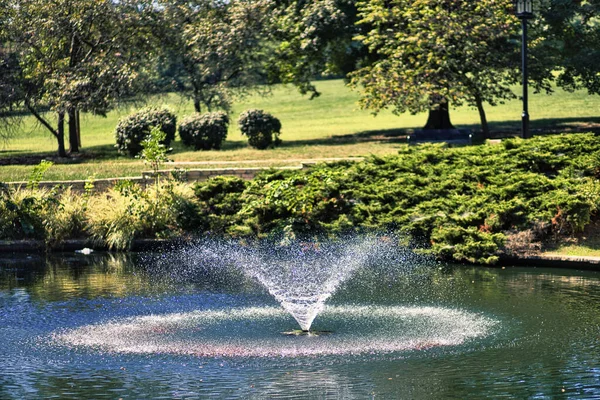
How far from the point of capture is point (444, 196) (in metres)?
20.6

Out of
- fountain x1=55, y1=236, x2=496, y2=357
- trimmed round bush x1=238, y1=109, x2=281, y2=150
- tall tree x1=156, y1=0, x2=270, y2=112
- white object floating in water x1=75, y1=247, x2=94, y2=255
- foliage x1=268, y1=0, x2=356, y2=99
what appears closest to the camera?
fountain x1=55, y1=236, x2=496, y2=357

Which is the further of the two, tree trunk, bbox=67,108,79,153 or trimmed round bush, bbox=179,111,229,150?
tree trunk, bbox=67,108,79,153

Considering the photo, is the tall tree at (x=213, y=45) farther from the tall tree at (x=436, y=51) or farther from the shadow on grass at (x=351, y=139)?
the tall tree at (x=436, y=51)

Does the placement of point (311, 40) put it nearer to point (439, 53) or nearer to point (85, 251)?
point (439, 53)

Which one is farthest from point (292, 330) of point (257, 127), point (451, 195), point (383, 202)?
point (257, 127)

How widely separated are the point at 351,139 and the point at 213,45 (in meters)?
6.01

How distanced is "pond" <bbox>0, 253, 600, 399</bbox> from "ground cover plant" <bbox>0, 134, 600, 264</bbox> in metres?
1.54

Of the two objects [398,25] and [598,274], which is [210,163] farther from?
[598,274]

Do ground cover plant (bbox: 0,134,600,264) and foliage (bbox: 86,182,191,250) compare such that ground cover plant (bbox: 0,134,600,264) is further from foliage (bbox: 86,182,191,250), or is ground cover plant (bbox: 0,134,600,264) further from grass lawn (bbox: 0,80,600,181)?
grass lawn (bbox: 0,80,600,181)

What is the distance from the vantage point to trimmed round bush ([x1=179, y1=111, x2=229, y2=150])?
33.4 meters

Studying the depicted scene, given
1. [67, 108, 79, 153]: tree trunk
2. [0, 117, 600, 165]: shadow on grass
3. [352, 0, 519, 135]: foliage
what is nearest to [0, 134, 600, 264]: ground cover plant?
[352, 0, 519, 135]: foliage

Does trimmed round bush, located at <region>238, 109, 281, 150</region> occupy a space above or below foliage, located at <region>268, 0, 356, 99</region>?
below

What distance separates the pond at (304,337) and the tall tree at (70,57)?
53.7ft

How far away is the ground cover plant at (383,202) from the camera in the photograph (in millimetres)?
19219
